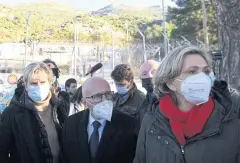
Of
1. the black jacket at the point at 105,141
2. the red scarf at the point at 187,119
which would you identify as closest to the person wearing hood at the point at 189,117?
the red scarf at the point at 187,119

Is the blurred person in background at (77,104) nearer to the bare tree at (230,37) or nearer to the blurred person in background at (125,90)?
the blurred person in background at (125,90)

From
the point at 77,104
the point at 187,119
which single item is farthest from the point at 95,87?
the point at 77,104

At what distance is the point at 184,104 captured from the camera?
→ 2.39 meters

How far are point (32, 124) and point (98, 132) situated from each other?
580mm

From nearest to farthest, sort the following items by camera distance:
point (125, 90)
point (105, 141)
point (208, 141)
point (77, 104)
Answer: point (208, 141) → point (105, 141) → point (125, 90) → point (77, 104)

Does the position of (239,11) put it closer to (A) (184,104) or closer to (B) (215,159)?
(A) (184,104)

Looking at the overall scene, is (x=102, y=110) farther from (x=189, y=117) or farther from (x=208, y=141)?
(x=208, y=141)

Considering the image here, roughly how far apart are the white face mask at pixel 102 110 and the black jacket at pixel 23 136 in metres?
0.50

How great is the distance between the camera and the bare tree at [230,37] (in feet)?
13.4

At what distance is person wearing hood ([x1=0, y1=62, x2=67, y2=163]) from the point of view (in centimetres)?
321

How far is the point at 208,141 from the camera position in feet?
7.00

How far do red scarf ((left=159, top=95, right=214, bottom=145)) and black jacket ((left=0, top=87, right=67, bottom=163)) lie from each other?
4.28 feet

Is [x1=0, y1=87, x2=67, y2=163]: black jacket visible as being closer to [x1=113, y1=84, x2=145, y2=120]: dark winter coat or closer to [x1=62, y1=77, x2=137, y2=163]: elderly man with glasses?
[x1=62, y1=77, x2=137, y2=163]: elderly man with glasses

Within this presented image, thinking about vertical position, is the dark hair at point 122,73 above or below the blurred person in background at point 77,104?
above
